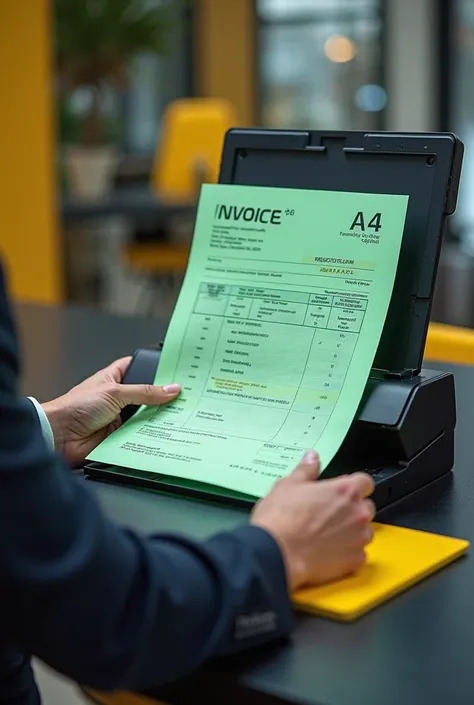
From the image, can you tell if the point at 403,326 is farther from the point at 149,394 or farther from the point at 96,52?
the point at 96,52

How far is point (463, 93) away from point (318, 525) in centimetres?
747

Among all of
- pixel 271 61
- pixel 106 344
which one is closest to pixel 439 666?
pixel 106 344

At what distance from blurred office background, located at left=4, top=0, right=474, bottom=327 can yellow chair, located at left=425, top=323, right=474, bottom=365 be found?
505 mm

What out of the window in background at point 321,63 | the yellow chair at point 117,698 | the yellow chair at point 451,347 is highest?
the window in background at point 321,63

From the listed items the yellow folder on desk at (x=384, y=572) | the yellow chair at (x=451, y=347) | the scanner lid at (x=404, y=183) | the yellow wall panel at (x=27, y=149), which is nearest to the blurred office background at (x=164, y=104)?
the yellow wall panel at (x=27, y=149)

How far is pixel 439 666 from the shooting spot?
653 mm

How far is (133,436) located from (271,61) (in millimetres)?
7975

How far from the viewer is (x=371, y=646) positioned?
2.23 ft

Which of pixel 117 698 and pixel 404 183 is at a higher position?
pixel 404 183

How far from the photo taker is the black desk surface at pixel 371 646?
24.8 inches

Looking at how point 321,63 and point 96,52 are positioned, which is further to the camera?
point 321,63

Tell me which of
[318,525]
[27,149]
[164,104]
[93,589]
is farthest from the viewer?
[164,104]

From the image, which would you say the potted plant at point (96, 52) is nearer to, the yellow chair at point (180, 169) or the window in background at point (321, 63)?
the yellow chair at point (180, 169)

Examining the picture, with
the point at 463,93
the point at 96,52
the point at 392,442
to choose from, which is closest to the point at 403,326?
the point at 392,442
